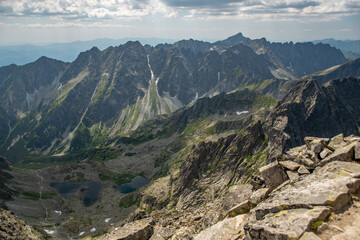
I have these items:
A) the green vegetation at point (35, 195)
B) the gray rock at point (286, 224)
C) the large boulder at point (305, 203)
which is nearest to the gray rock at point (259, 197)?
the large boulder at point (305, 203)

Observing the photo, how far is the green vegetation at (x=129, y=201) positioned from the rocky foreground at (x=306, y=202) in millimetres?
123993

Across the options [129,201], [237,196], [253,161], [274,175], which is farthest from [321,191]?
[129,201]

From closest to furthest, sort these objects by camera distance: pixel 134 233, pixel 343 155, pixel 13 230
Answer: pixel 343 155 → pixel 134 233 → pixel 13 230

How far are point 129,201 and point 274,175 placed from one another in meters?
137

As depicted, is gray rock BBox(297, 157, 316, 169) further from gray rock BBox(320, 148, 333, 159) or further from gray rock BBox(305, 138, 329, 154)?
gray rock BBox(305, 138, 329, 154)

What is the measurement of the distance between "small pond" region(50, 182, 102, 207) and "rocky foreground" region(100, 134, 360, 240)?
154m

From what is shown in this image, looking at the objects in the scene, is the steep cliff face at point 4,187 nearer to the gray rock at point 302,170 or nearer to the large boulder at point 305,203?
the gray rock at point 302,170

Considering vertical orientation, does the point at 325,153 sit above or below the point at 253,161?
above

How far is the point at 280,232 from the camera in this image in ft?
58.8

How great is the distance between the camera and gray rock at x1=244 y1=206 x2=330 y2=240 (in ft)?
58.4

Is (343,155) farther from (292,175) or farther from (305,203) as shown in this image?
(305,203)

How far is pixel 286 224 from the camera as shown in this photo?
18.6m

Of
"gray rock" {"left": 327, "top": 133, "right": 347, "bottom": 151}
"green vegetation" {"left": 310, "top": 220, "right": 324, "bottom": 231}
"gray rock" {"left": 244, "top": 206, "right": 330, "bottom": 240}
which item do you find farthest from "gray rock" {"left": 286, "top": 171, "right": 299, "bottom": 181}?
"green vegetation" {"left": 310, "top": 220, "right": 324, "bottom": 231}

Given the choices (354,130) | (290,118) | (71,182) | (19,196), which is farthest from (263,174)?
(354,130)
